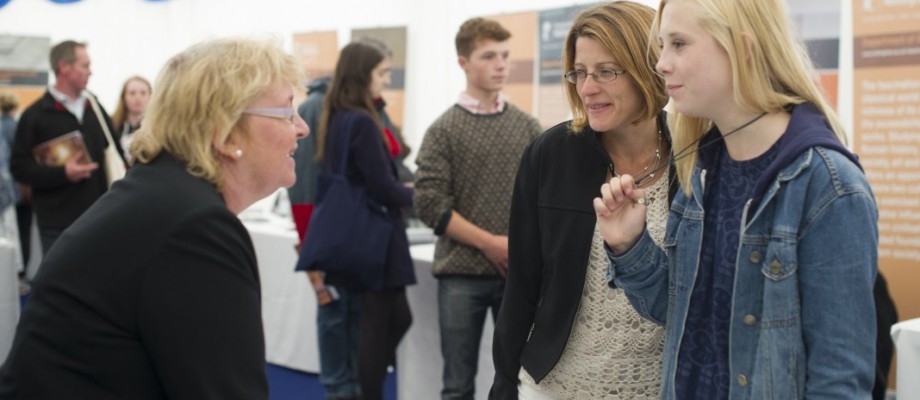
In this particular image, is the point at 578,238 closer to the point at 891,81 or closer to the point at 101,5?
the point at 891,81

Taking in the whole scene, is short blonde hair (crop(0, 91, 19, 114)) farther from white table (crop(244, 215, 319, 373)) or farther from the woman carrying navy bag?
the woman carrying navy bag

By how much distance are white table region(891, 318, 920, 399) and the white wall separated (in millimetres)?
2760

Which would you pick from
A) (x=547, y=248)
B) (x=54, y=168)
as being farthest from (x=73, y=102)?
(x=547, y=248)

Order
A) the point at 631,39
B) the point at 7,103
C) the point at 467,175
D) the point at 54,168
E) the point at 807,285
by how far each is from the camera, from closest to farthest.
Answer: the point at 807,285 < the point at 631,39 < the point at 467,175 < the point at 54,168 < the point at 7,103

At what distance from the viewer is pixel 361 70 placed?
3.67 m

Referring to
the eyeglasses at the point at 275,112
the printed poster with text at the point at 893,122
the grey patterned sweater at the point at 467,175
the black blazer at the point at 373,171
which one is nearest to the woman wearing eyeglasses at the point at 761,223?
the eyeglasses at the point at 275,112

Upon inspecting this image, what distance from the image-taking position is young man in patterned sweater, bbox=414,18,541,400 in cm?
325

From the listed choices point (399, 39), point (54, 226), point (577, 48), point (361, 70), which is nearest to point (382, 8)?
point (399, 39)

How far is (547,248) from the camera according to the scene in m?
1.90

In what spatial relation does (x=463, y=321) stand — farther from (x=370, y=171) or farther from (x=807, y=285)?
(x=807, y=285)

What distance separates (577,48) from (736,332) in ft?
2.37

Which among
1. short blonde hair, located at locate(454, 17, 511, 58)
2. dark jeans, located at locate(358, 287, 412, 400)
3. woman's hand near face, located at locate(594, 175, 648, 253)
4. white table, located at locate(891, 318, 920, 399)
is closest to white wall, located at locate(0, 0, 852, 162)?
short blonde hair, located at locate(454, 17, 511, 58)

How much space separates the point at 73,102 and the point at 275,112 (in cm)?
382

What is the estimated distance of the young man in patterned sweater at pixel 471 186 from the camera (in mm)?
3246
